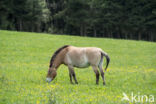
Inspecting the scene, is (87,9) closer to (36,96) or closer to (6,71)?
(6,71)

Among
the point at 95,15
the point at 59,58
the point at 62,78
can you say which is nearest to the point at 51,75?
the point at 59,58

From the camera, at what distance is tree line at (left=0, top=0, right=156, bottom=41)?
56.5 metres

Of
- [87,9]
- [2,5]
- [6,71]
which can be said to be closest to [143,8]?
[87,9]

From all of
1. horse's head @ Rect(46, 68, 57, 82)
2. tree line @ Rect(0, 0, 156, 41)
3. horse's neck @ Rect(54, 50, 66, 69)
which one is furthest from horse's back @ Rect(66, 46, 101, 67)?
tree line @ Rect(0, 0, 156, 41)

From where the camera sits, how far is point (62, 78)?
1401 centimetres

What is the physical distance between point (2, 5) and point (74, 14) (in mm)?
18517

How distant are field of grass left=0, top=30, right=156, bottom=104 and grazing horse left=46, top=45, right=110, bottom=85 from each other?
26.7 inches

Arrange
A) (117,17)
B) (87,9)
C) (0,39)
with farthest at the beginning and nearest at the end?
(87,9) → (117,17) → (0,39)

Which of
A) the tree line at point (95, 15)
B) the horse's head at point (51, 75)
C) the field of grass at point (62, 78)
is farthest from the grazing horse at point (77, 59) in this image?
the tree line at point (95, 15)

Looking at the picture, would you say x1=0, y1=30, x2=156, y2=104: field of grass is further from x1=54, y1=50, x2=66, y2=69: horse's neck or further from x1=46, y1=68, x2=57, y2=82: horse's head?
x1=54, y1=50, x2=66, y2=69: horse's neck

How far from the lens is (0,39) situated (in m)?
30.6

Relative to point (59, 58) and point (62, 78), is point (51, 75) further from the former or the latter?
point (62, 78)

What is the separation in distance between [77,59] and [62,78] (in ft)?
6.90

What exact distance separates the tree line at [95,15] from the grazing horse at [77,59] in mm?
44061
